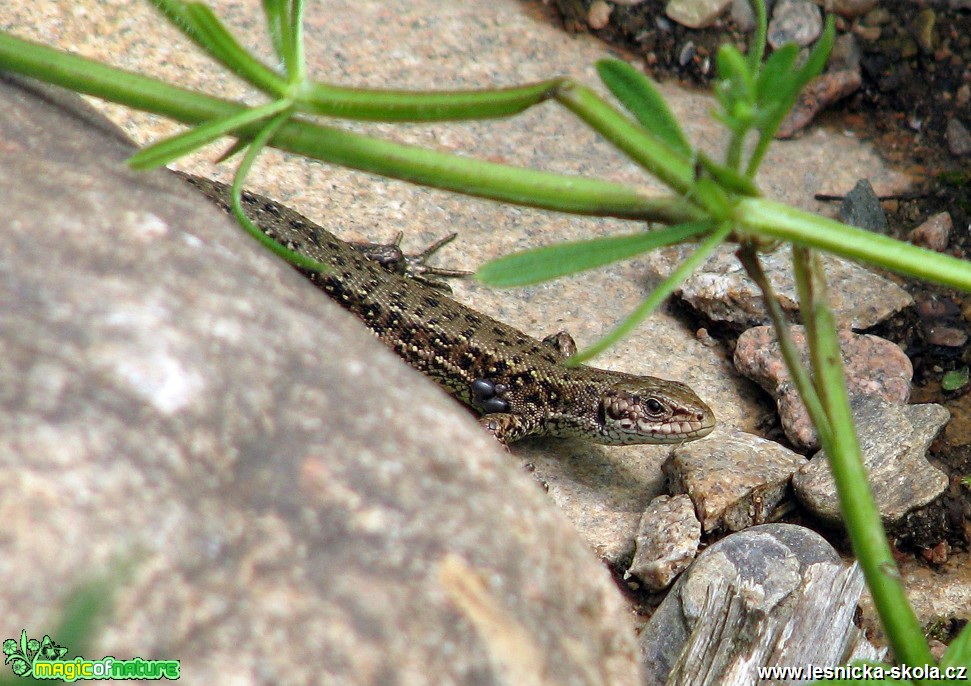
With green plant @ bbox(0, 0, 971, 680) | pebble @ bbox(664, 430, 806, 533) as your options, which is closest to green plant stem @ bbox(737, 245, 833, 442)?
green plant @ bbox(0, 0, 971, 680)

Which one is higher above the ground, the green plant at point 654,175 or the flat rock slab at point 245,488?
the green plant at point 654,175

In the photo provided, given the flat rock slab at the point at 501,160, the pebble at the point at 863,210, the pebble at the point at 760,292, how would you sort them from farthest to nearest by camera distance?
the pebble at the point at 863,210 < the pebble at the point at 760,292 < the flat rock slab at the point at 501,160

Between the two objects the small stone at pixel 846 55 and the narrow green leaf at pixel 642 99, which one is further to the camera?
the small stone at pixel 846 55

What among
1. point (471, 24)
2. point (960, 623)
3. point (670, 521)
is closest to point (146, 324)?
point (670, 521)

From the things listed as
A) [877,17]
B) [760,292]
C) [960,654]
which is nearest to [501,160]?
[760,292]

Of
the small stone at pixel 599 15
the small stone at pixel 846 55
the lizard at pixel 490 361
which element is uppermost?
the small stone at pixel 846 55

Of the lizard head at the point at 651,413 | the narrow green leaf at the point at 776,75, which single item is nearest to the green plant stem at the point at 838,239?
the narrow green leaf at the point at 776,75

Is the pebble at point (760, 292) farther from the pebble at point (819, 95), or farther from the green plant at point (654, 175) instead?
the green plant at point (654, 175)
